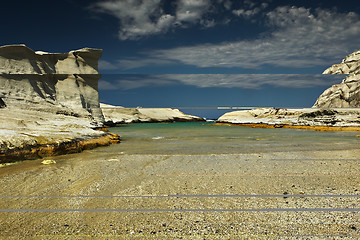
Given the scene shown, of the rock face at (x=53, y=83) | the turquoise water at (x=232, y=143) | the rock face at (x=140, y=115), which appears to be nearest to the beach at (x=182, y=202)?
the turquoise water at (x=232, y=143)

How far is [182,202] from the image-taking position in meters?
2.78

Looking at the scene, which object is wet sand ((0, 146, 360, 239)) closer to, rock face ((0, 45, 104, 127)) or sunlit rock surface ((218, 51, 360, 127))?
rock face ((0, 45, 104, 127))

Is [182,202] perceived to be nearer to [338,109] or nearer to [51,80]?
[338,109]

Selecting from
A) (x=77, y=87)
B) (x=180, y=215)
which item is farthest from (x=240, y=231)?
(x=77, y=87)

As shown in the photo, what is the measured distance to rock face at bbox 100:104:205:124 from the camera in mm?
53844

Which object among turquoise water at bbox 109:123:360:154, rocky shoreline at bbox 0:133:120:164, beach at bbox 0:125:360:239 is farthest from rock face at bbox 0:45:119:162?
beach at bbox 0:125:360:239

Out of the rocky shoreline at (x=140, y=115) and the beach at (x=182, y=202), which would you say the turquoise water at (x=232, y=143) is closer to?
the beach at (x=182, y=202)

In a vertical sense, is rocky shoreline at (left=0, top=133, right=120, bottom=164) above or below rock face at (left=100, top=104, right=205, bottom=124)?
below

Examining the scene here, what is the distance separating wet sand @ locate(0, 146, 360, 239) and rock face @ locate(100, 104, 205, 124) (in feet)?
152

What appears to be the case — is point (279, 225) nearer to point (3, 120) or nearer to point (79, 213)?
point (79, 213)

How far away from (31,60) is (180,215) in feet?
110

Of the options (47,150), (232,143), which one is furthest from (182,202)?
(232,143)

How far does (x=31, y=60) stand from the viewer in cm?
2822

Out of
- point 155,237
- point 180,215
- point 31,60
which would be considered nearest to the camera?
point 155,237
